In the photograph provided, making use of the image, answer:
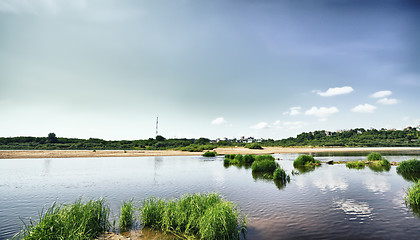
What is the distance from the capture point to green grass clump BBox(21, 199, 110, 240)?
8477 mm

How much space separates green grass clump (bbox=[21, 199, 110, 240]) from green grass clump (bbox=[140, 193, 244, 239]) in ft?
8.01

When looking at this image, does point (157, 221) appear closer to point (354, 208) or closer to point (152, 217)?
point (152, 217)

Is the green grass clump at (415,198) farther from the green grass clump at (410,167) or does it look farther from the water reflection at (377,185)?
the green grass clump at (410,167)

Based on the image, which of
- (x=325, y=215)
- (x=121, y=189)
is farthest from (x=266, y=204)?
(x=121, y=189)

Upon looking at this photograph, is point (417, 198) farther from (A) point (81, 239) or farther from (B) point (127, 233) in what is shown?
(A) point (81, 239)

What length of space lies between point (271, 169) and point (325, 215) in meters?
21.2

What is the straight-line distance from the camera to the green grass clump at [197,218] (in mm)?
10086

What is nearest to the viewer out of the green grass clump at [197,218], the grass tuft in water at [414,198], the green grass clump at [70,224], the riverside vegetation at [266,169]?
the green grass clump at [70,224]

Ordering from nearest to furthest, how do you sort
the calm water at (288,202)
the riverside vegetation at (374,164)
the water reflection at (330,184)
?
the calm water at (288,202) → the water reflection at (330,184) → the riverside vegetation at (374,164)

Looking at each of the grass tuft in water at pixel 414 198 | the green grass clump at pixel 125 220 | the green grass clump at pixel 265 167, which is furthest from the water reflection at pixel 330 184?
the green grass clump at pixel 125 220

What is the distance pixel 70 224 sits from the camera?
9375mm

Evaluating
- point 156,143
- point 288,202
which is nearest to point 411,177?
point 288,202

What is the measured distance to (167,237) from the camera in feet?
34.2

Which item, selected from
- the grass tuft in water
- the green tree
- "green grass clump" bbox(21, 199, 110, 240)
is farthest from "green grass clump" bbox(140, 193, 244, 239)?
the green tree
